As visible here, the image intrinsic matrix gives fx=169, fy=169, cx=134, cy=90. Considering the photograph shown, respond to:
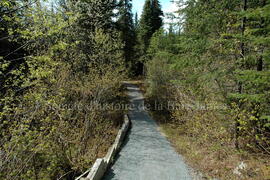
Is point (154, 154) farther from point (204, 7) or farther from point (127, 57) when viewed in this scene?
point (127, 57)

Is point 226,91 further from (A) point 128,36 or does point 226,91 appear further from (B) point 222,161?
(A) point 128,36

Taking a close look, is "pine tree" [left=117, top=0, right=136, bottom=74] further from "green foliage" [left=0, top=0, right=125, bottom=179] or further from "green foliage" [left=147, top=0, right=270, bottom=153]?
"green foliage" [left=147, top=0, right=270, bottom=153]

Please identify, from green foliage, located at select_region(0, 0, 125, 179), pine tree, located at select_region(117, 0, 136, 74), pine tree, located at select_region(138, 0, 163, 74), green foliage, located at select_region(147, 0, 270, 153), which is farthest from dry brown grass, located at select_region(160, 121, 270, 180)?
pine tree, located at select_region(138, 0, 163, 74)

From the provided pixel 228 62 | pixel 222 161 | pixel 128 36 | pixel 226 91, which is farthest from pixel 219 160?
pixel 128 36

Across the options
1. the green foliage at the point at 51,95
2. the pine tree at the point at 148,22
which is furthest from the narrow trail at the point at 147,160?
the pine tree at the point at 148,22

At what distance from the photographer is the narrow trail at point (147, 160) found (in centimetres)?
454

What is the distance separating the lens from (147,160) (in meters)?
5.48

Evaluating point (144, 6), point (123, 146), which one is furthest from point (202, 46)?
point (144, 6)

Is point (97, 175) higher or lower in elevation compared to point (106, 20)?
lower

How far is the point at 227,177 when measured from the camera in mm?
4246

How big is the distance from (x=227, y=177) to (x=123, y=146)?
12.1 feet

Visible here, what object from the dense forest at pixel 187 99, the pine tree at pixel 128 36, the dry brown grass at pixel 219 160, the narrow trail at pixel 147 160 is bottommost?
the narrow trail at pixel 147 160

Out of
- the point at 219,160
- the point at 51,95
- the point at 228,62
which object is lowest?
the point at 219,160

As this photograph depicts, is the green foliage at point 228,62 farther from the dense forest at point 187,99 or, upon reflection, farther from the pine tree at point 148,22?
the pine tree at point 148,22
